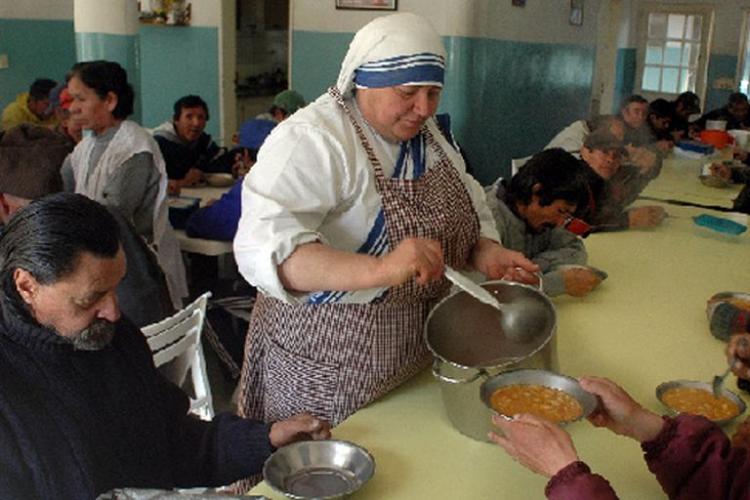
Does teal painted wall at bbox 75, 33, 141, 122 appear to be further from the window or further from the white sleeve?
the window

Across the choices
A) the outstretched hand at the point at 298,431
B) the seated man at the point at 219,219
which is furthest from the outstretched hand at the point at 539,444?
the seated man at the point at 219,219

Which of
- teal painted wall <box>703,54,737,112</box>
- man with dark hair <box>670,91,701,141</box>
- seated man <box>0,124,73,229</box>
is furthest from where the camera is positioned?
teal painted wall <box>703,54,737,112</box>

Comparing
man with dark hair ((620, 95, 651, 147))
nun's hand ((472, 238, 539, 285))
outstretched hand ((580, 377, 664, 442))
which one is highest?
man with dark hair ((620, 95, 651, 147))

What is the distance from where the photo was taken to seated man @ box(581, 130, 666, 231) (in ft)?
11.3

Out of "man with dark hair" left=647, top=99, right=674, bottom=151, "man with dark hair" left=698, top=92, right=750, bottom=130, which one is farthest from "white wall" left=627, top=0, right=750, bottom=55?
"man with dark hair" left=647, top=99, right=674, bottom=151

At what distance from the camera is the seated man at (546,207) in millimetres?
2477

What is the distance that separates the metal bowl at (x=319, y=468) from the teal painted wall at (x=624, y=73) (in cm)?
932

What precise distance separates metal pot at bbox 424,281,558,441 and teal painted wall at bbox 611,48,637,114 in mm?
8896

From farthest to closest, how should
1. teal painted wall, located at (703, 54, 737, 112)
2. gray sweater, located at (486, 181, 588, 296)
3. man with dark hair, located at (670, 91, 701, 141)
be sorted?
teal painted wall, located at (703, 54, 737, 112), man with dark hair, located at (670, 91, 701, 141), gray sweater, located at (486, 181, 588, 296)

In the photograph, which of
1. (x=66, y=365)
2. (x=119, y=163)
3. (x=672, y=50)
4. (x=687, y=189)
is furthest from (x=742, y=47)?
(x=66, y=365)

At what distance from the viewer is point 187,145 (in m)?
4.73

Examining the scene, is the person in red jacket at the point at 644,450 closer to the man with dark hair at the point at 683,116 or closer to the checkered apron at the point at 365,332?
the checkered apron at the point at 365,332

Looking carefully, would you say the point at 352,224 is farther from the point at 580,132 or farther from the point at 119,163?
the point at 580,132

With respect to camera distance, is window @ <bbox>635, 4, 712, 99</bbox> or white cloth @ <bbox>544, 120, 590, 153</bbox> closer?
white cloth @ <bbox>544, 120, 590, 153</bbox>
